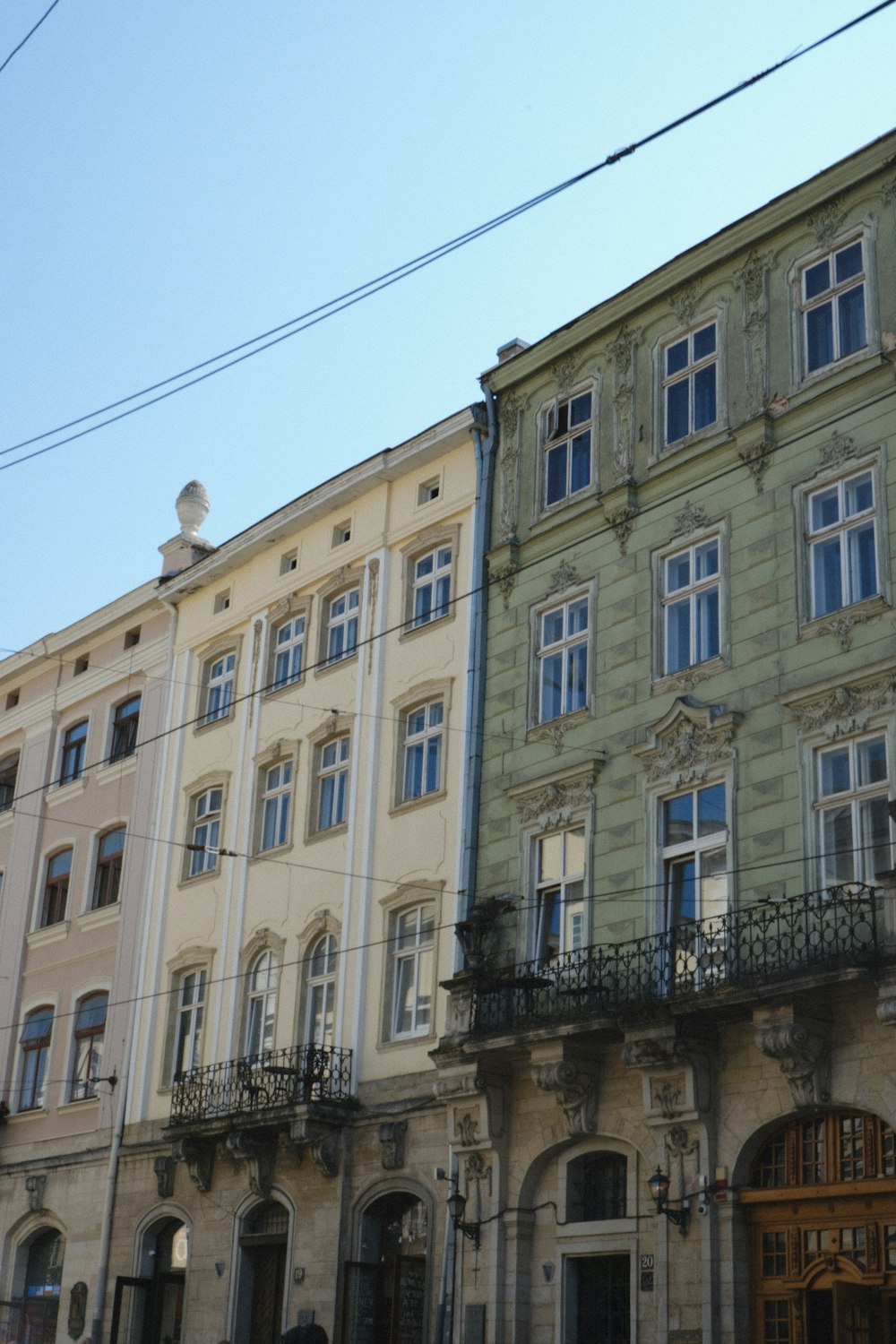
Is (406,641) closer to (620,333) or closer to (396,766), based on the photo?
(396,766)

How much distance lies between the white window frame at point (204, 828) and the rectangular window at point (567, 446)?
8920mm

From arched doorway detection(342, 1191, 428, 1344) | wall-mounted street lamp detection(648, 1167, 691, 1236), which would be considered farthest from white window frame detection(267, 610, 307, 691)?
wall-mounted street lamp detection(648, 1167, 691, 1236)

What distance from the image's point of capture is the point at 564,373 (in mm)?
26500

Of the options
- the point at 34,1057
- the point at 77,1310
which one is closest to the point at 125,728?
the point at 34,1057

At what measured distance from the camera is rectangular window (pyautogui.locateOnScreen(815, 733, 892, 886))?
63.7 feet

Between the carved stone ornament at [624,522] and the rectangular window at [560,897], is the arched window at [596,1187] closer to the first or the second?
the rectangular window at [560,897]

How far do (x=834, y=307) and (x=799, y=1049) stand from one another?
957 centimetres

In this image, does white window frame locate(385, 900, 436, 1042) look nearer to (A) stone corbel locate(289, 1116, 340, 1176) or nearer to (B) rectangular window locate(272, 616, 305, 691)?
(A) stone corbel locate(289, 1116, 340, 1176)

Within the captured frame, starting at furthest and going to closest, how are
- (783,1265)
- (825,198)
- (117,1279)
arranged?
(117,1279) < (825,198) < (783,1265)

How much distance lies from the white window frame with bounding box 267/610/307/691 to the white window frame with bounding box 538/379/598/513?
6.10 m

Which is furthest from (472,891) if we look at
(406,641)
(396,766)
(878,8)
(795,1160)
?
(878,8)

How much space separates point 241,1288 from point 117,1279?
2854 millimetres

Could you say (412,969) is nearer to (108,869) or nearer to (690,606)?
(690,606)

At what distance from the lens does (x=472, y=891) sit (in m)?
24.7
